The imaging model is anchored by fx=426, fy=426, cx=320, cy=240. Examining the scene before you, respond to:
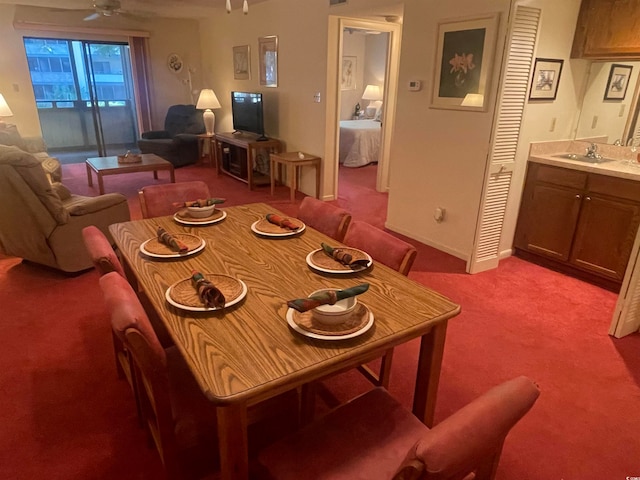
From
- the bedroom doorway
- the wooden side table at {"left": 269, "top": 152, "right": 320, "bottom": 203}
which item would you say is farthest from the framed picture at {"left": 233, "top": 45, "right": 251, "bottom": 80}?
the wooden side table at {"left": 269, "top": 152, "right": 320, "bottom": 203}

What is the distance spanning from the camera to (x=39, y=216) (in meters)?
3.01

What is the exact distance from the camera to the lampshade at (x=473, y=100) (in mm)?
3223

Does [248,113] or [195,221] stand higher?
[248,113]

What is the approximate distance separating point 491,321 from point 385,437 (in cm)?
175

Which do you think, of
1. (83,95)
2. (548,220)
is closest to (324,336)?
(548,220)

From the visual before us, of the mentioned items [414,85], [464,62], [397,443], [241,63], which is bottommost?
[397,443]

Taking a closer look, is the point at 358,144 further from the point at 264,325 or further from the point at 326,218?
the point at 264,325

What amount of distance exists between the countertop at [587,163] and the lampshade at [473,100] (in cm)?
62

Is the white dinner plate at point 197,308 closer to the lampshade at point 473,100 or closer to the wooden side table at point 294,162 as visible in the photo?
the lampshade at point 473,100

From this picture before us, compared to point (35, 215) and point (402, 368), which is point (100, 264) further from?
point (35, 215)

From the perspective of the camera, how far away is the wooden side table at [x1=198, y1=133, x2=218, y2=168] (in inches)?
272

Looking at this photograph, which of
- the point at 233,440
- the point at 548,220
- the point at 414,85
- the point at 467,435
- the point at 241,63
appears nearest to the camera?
the point at 467,435

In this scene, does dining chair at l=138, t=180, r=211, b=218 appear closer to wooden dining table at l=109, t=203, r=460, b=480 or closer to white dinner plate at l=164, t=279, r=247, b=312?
wooden dining table at l=109, t=203, r=460, b=480

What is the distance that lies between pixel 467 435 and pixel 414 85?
3.43m
